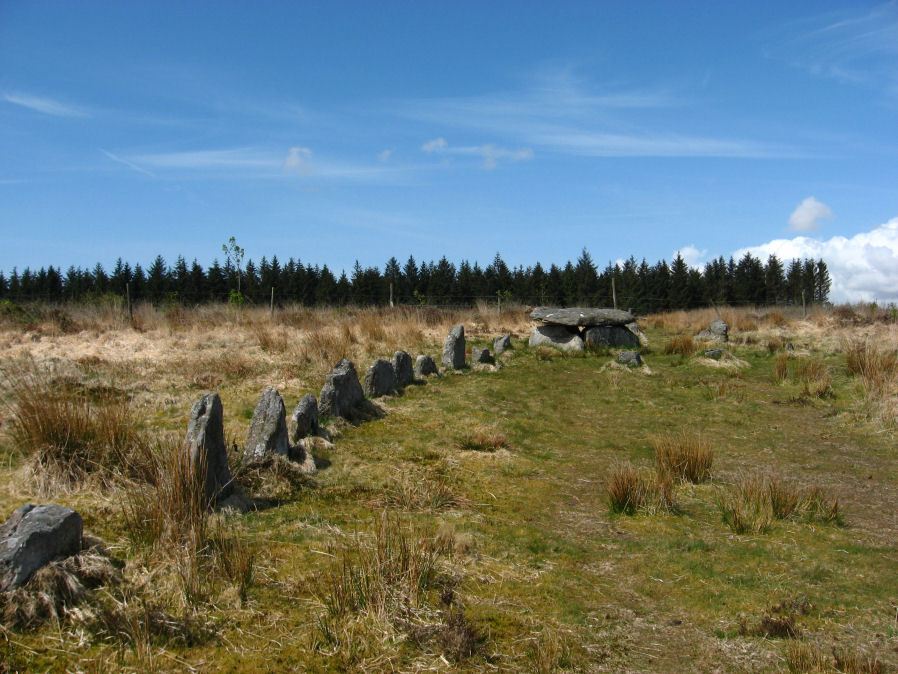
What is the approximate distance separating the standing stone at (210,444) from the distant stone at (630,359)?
11.5m

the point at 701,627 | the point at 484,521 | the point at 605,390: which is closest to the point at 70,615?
the point at 484,521

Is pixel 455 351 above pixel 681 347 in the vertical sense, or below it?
above

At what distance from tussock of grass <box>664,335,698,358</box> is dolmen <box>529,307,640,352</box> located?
1.15 m

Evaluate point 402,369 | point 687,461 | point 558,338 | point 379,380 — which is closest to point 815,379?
point 558,338

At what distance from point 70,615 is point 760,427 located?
9.62 m

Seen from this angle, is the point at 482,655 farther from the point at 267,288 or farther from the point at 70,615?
the point at 267,288

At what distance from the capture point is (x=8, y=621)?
138 inches

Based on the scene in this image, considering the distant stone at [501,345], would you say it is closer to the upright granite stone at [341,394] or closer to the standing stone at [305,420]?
the upright granite stone at [341,394]

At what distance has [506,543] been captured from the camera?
215 inches

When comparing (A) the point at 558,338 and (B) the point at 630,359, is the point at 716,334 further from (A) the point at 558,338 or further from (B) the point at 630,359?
(B) the point at 630,359

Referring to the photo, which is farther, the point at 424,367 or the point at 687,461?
the point at 424,367

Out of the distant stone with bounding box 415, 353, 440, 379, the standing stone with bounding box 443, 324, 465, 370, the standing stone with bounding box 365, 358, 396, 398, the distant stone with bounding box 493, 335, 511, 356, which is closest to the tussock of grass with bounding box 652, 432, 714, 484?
the standing stone with bounding box 365, 358, 396, 398

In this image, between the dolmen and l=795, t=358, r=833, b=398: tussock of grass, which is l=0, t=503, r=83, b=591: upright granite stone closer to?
l=795, t=358, r=833, b=398: tussock of grass

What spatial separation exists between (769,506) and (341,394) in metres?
5.54
